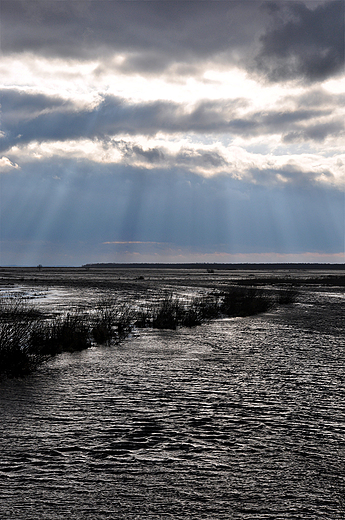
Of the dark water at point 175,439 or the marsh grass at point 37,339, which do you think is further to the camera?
the marsh grass at point 37,339

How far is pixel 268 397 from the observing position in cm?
934

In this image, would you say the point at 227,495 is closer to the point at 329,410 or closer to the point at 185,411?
the point at 185,411

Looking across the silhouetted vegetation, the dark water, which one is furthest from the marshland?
the silhouetted vegetation

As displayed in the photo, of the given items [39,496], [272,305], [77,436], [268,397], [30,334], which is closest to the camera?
[39,496]

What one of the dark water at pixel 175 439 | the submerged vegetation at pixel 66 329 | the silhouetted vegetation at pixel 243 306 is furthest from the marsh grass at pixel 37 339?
the silhouetted vegetation at pixel 243 306

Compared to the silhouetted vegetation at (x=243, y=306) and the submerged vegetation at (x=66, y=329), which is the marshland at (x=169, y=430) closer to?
the submerged vegetation at (x=66, y=329)

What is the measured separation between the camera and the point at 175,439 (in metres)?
6.91

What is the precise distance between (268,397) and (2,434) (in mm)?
5424

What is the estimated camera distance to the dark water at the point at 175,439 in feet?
16.2

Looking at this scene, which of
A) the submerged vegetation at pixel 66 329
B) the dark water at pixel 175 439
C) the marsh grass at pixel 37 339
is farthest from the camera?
the submerged vegetation at pixel 66 329

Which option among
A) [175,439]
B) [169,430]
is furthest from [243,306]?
[175,439]

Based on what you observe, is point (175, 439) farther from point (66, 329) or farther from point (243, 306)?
point (243, 306)

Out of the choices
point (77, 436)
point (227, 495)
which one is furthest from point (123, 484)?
point (77, 436)

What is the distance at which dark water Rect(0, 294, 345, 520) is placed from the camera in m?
4.94
